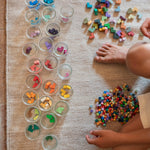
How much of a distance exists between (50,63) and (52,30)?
0.60ft

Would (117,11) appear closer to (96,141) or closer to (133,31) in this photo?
(133,31)

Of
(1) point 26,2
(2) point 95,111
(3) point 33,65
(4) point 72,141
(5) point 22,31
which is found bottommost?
(4) point 72,141

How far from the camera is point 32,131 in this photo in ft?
3.13

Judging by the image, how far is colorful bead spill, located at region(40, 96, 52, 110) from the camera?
38.1 inches

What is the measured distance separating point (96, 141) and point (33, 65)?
51 cm

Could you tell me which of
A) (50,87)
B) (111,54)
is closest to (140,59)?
(111,54)

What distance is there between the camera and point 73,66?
101 cm

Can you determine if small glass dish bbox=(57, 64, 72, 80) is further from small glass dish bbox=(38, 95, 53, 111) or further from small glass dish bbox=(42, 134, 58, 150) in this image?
small glass dish bbox=(42, 134, 58, 150)

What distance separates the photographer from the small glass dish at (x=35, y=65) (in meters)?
0.98

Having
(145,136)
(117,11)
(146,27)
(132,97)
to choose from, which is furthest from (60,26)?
(145,136)

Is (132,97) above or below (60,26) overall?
below

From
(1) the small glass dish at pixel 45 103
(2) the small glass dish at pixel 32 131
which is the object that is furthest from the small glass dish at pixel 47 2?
(2) the small glass dish at pixel 32 131

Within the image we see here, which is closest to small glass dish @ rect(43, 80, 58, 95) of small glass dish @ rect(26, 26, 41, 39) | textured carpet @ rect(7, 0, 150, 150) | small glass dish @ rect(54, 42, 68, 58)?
textured carpet @ rect(7, 0, 150, 150)

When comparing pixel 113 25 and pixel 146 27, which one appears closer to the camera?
pixel 146 27
